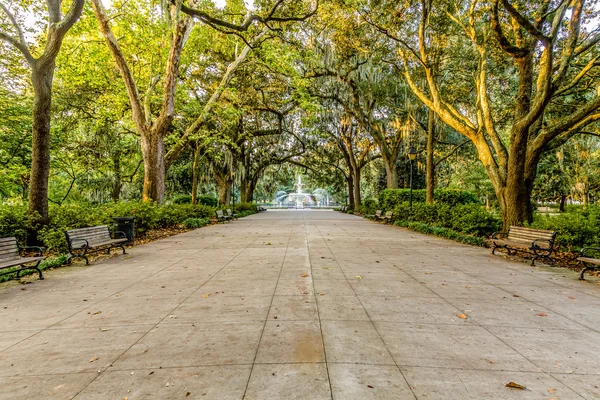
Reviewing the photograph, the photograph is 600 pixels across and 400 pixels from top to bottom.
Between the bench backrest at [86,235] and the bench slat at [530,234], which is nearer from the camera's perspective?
the bench backrest at [86,235]

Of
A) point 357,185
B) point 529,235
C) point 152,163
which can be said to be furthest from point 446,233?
point 357,185

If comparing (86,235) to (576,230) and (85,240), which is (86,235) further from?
(576,230)

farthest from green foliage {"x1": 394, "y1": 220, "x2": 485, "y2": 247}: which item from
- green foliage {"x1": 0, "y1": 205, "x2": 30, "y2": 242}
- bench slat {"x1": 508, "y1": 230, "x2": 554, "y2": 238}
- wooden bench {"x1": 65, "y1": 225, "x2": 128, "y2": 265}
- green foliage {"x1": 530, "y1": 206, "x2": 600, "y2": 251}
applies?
green foliage {"x1": 0, "y1": 205, "x2": 30, "y2": 242}

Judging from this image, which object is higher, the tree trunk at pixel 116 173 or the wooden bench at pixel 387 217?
the tree trunk at pixel 116 173

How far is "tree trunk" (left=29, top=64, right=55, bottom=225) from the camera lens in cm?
791

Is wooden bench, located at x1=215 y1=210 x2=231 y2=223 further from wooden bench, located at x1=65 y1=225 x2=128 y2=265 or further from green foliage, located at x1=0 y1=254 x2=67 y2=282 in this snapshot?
green foliage, located at x1=0 y1=254 x2=67 y2=282

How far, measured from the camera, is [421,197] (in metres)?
20.3

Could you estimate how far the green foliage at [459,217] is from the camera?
1060 centimetres

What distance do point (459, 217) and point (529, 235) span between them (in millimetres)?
4309

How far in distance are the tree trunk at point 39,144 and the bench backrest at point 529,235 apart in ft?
39.8

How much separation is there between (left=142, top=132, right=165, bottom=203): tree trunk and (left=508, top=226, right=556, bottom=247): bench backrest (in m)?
13.0

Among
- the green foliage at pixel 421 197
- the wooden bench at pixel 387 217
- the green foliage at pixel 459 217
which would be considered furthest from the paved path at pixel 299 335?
the green foliage at pixel 421 197

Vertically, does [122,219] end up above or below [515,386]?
above

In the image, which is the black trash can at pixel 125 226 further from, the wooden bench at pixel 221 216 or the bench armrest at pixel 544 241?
the bench armrest at pixel 544 241
